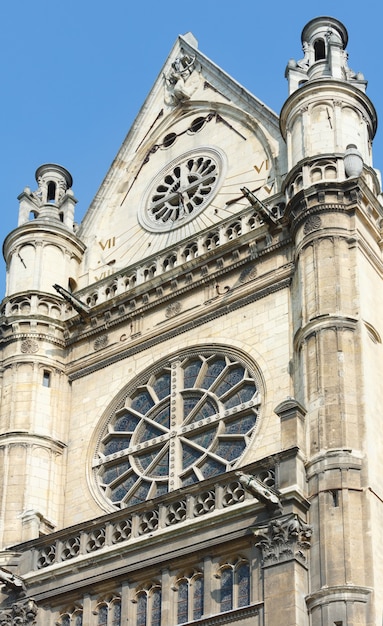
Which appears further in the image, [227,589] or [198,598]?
[198,598]

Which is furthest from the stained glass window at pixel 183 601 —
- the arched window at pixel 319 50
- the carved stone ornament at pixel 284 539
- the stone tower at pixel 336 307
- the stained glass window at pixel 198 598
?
the arched window at pixel 319 50

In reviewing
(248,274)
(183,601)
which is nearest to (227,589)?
(183,601)

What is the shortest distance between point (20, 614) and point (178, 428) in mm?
4223

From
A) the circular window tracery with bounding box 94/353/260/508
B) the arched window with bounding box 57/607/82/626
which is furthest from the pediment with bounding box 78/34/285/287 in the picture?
the arched window with bounding box 57/607/82/626

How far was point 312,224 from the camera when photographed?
25109 millimetres

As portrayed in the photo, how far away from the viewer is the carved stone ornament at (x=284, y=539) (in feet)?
69.4

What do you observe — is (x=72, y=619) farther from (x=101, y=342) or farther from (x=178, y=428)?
(x=101, y=342)

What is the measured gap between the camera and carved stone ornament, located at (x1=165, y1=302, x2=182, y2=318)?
88.5ft

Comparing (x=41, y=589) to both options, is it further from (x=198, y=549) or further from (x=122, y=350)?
(x=122, y=350)

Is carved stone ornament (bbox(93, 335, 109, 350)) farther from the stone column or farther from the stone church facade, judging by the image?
the stone column

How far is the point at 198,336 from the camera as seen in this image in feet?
86.2

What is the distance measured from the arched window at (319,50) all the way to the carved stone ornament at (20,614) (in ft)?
40.6

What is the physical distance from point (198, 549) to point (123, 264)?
894 cm

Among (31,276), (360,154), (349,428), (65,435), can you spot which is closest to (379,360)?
(349,428)
